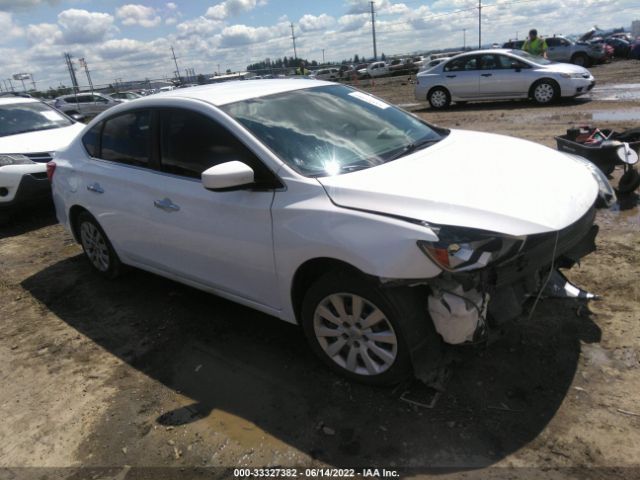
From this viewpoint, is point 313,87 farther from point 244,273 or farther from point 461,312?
point 461,312

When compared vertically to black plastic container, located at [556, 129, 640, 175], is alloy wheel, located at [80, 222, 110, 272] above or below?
below

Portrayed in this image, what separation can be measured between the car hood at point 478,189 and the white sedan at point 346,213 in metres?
0.01

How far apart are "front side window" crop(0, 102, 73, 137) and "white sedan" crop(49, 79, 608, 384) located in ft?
15.8

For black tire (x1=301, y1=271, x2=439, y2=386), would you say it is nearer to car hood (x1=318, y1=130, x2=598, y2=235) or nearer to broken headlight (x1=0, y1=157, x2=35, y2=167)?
car hood (x1=318, y1=130, x2=598, y2=235)

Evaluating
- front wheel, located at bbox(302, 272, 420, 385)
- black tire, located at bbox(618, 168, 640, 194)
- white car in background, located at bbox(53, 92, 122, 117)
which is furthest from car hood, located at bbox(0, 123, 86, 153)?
white car in background, located at bbox(53, 92, 122, 117)

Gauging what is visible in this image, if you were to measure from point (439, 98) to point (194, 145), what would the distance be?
12790 millimetres

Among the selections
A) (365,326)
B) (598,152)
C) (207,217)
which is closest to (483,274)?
(365,326)

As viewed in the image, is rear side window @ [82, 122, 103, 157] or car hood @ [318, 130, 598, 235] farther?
rear side window @ [82, 122, 103, 157]

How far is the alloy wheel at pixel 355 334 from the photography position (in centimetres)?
288

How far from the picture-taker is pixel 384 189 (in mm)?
2828

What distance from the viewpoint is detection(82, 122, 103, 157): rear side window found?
4.71 m

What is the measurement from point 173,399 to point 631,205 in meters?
5.07

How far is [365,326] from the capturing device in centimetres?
293

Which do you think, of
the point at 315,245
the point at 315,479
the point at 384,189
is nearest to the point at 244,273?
the point at 315,245
